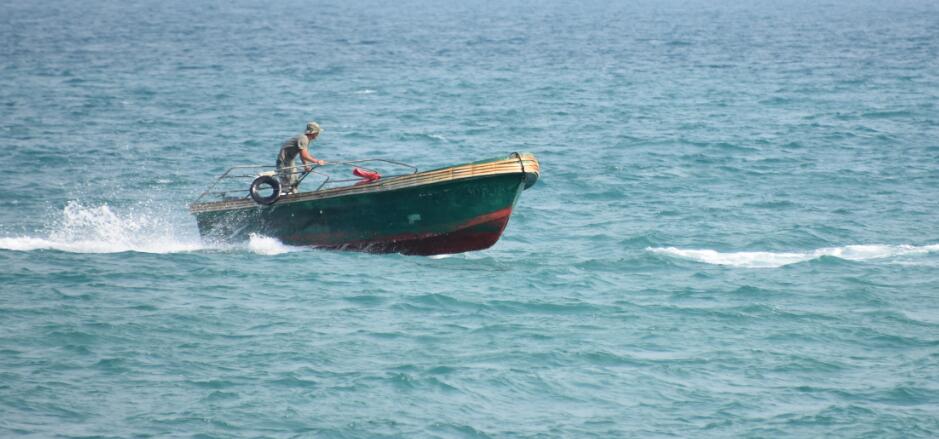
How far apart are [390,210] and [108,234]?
672 centimetres

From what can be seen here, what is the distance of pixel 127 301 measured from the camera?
19750 mm

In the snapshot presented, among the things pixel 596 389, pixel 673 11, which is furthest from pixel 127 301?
pixel 673 11

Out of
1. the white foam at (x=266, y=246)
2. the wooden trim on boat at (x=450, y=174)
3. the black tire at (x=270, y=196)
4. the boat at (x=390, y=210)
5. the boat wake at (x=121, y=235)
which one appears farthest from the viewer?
the boat wake at (x=121, y=235)

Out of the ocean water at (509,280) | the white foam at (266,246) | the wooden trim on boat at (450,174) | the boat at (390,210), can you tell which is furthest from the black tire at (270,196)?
the ocean water at (509,280)

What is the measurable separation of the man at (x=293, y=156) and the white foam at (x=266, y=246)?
1.05 metres

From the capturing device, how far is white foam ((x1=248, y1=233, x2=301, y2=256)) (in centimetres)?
2284

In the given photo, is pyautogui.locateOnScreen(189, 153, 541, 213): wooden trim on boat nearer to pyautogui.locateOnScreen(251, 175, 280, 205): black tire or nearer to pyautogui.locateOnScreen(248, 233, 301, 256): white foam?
pyautogui.locateOnScreen(251, 175, 280, 205): black tire

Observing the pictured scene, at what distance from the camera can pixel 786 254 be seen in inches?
925

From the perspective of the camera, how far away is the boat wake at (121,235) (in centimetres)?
2322

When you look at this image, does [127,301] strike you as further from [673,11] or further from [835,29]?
[673,11]

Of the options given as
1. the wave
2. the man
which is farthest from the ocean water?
the man

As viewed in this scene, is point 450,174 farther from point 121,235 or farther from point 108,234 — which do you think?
point 108,234

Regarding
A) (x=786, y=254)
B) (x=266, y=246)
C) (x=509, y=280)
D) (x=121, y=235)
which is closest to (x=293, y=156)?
(x=266, y=246)

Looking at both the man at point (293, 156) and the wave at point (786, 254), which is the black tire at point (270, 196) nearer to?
the man at point (293, 156)
